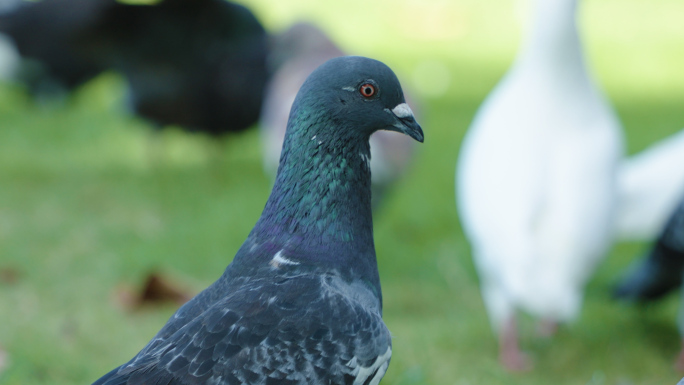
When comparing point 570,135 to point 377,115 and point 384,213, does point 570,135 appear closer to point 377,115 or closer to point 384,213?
point 377,115

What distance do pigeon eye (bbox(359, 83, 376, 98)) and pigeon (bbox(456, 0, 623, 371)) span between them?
4.28 feet

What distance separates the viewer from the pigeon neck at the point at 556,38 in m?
3.44

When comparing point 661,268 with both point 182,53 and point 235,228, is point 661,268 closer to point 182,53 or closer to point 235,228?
point 235,228

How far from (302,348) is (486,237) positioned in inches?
65.3

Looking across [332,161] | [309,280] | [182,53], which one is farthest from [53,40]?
[309,280]

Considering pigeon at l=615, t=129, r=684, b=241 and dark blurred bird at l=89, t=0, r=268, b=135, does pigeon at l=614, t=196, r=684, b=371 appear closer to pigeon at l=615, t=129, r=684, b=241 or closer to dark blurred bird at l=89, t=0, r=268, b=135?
pigeon at l=615, t=129, r=684, b=241

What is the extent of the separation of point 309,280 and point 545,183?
158cm

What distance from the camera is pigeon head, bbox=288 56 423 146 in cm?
227

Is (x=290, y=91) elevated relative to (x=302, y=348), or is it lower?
elevated

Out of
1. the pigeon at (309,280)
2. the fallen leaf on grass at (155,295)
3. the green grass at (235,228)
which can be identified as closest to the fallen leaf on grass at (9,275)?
the green grass at (235,228)

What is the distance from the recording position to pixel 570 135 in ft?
11.3

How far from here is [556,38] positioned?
136 inches

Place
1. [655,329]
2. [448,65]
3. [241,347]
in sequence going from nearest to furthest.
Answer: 1. [241,347]
2. [655,329]
3. [448,65]

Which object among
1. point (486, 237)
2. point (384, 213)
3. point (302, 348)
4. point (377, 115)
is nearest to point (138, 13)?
point (384, 213)
